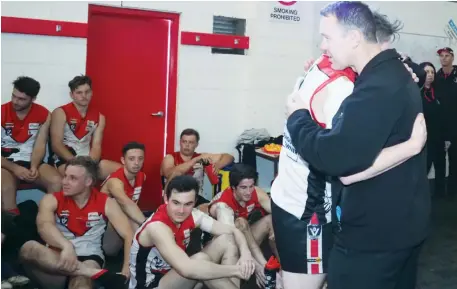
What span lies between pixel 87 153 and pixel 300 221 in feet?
9.57

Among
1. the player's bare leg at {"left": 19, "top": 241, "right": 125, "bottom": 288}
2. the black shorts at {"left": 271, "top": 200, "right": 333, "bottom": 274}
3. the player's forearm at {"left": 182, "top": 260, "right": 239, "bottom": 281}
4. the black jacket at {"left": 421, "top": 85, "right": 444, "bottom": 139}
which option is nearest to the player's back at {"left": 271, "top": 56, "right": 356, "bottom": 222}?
the black shorts at {"left": 271, "top": 200, "right": 333, "bottom": 274}

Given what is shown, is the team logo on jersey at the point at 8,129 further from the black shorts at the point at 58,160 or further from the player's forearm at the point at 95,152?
the player's forearm at the point at 95,152

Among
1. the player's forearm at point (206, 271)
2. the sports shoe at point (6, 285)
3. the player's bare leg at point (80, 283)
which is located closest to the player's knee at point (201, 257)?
the player's forearm at point (206, 271)

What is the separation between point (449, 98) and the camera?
5.40m

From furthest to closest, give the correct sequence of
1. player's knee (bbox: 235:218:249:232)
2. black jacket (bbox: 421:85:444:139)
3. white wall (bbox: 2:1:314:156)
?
black jacket (bbox: 421:85:444:139) < white wall (bbox: 2:1:314:156) < player's knee (bbox: 235:218:249:232)

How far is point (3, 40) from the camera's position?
381 cm

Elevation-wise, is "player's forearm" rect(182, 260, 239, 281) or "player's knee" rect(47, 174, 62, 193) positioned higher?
"player's knee" rect(47, 174, 62, 193)

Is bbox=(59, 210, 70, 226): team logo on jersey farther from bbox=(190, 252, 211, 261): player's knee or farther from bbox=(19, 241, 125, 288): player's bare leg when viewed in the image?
bbox=(190, 252, 211, 261): player's knee

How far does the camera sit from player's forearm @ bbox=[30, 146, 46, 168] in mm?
3682

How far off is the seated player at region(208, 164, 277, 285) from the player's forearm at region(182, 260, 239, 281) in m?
0.68

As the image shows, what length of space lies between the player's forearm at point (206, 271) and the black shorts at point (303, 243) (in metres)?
0.81

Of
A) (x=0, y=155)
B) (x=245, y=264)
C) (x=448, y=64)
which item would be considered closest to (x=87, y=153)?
(x=0, y=155)

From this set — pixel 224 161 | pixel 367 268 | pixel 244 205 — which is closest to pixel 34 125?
pixel 224 161

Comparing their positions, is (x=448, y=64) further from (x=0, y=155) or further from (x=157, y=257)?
(x=0, y=155)
